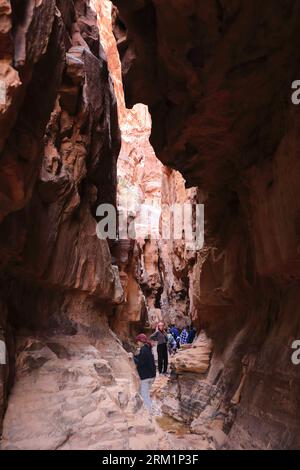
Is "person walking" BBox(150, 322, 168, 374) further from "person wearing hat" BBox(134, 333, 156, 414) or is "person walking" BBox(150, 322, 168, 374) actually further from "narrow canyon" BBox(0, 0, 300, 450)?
"person wearing hat" BBox(134, 333, 156, 414)

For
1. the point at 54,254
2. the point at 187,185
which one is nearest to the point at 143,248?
the point at 187,185

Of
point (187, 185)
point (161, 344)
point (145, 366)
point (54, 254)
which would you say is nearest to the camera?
point (145, 366)

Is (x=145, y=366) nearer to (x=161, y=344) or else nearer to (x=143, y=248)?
(x=161, y=344)

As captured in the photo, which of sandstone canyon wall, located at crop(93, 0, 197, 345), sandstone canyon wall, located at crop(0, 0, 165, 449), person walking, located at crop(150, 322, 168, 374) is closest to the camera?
sandstone canyon wall, located at crop(0, 0, 165, 449)

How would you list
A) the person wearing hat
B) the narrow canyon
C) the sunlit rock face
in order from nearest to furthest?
the narrow canyon, the sunlit rock face, the person wearing hat

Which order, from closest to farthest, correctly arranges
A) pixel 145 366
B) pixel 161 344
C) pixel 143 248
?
pixel 145 366, pixel 161 344, pixel 143 248

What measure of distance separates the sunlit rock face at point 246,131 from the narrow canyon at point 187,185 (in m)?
0.03

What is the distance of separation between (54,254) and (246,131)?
4.39m

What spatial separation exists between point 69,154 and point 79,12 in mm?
5106

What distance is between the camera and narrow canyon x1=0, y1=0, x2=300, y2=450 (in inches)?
209

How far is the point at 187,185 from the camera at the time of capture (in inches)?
405

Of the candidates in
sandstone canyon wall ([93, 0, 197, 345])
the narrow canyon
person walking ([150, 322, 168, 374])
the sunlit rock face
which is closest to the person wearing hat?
the narrow canyon

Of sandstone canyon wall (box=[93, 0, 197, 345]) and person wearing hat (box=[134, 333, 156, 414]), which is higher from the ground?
sandstone canyon wall (box=[93, 0, 197, 345])

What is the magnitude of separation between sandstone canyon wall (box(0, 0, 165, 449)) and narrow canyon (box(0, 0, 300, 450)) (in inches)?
1.2
